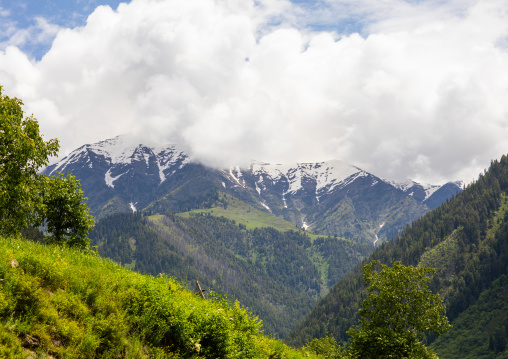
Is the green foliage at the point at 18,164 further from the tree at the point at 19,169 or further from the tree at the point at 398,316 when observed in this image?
the tree at the point at 398,316

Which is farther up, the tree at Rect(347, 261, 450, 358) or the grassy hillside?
the grassy hillside

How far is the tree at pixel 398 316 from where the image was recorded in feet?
97.4

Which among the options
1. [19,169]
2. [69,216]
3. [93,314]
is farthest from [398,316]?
[69,216]

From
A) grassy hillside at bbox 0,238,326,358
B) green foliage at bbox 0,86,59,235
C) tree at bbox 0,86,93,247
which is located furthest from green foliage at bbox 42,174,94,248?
grassy hillside at bbox 0,238,326,358

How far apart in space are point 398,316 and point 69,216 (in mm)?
35662

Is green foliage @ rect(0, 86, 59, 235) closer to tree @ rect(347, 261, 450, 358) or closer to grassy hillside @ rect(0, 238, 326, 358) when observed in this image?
grassy hillside @ rect(0, 238, 326, 358)

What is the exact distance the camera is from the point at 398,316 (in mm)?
32375

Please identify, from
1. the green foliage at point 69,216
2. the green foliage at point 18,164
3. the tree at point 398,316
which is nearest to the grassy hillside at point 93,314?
the green foliage at point 18,164

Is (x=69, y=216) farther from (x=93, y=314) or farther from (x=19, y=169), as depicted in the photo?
(x=93, y=314)

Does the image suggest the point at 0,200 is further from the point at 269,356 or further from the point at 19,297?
the point at 269,356

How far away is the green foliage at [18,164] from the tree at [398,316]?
2902 centimetres

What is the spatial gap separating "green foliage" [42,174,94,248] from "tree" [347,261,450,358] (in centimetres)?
3062

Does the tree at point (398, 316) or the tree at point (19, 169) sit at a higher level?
the tree at point (19, 169)

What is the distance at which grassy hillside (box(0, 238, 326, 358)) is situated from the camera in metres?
10.5
